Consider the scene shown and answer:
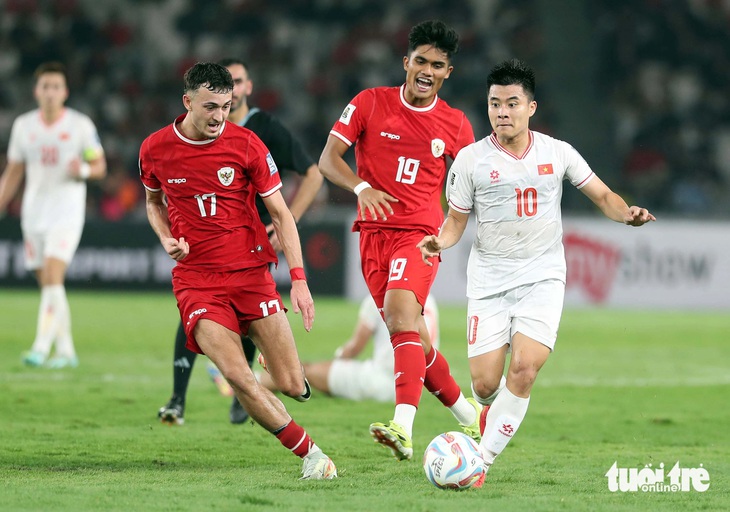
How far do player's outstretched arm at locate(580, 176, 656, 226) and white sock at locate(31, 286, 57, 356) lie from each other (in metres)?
6.16

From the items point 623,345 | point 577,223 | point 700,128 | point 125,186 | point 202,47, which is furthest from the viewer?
point 202,47

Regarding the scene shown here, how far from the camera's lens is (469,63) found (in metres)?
23.3

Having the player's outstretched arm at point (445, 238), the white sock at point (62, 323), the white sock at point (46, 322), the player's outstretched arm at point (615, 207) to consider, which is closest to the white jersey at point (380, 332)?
the player's outstretched arm at point (445, 238)

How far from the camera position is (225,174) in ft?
20.3

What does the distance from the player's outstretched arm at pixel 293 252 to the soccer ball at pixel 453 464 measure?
2.97ft

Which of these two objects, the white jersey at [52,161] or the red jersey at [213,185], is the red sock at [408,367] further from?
the white jersey at [52,161]

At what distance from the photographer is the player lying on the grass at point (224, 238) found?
19.6ft

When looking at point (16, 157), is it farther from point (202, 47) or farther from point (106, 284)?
point (202, 47)

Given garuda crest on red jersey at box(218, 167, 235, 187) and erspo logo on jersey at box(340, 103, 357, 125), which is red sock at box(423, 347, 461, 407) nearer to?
erspo logo on jersey at box(340, 103, 357, 125)

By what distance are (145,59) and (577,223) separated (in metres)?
10.4

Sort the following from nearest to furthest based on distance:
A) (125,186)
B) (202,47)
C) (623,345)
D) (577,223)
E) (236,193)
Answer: (236,193), (623,345), (577,223), (125,186), (202,47)

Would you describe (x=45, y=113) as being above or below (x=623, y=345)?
above

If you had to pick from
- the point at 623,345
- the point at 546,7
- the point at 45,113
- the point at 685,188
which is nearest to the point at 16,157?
the point at 45,113

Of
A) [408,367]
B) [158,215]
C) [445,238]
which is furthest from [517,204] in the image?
[158,215]
